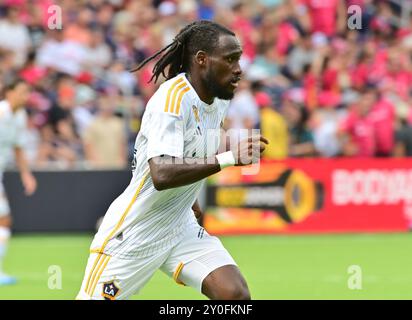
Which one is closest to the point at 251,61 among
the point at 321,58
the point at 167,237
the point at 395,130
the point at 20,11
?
the point at 321,58

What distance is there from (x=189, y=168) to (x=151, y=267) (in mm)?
931

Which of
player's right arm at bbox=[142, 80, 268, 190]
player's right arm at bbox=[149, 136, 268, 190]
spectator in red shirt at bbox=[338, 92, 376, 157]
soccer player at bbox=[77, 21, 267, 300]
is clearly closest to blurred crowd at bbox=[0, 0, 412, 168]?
spectator in red shirt at bbox=[338, 92, 376, 157]

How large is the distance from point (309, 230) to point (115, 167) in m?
3.43

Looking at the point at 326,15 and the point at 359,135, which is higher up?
the point at 326,15

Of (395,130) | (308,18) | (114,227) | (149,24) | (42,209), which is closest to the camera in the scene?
(114,227)

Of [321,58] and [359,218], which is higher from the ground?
[321,58]

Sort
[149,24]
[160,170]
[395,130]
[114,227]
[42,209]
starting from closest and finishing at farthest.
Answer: [160,170] → [114,227] → [42,209] → [395,130] → [149,24]

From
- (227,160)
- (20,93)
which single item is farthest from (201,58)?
(20,93)

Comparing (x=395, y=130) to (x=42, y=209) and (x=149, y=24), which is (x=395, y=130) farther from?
(x=42, y=209)

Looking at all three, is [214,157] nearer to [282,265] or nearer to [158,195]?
[158,195]

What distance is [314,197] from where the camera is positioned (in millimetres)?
16734

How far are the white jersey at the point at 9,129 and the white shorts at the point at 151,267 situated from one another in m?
6.03

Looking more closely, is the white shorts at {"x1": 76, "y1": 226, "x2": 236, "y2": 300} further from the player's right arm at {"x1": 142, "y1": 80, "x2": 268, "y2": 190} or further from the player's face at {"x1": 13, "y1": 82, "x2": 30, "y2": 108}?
the player's face at {"x1": 13, "y1": 82, "x2": 30, "y2": 108}

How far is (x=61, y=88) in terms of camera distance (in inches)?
658
